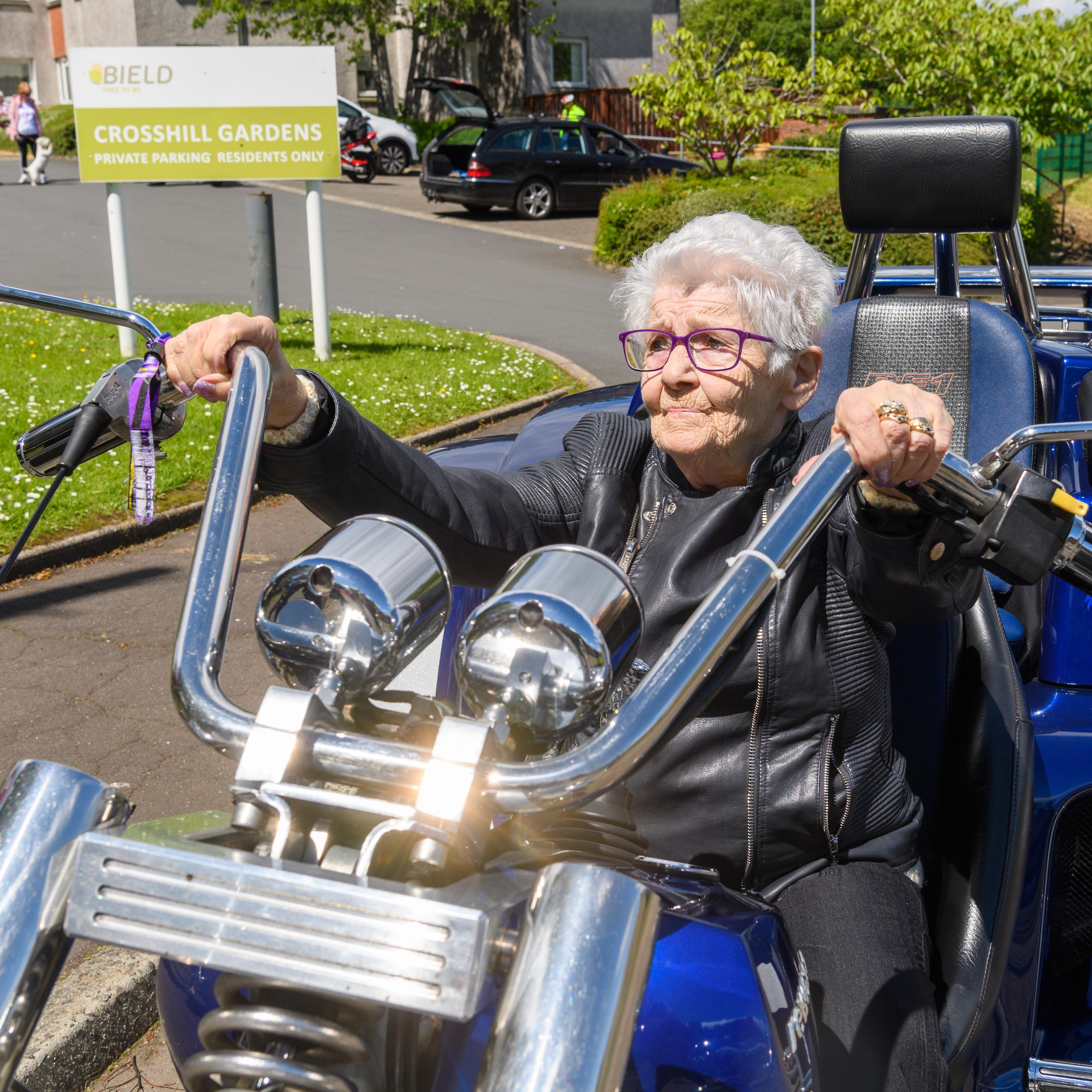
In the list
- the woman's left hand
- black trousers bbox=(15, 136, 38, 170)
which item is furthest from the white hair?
black trousers bbox=(15, 136, 38, 170)

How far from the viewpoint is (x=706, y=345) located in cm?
187

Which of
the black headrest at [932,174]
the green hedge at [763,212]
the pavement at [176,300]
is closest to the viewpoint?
the black headrest at [932,174]

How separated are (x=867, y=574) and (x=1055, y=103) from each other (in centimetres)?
1423

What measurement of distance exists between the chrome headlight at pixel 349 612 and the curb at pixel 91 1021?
144 centimetres

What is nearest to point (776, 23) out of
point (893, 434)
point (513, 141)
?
point (513, 141)

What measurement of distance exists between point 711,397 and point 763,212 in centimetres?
1225

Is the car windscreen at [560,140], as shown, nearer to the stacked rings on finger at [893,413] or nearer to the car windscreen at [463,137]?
the car windscreen at [463,137]

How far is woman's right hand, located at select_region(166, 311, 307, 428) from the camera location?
5.13 ft

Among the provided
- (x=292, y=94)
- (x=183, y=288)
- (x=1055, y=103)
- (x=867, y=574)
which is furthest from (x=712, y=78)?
(x=867, y=574)

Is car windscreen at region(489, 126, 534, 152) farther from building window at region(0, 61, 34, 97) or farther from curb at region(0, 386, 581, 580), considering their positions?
building window at region(0, 61, 34, 97)

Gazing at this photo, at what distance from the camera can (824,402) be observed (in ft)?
9.95

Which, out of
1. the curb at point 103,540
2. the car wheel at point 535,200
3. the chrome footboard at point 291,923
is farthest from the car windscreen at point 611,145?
the chrome footboard at point 291,923

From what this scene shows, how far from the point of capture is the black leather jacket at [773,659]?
66.9 inches

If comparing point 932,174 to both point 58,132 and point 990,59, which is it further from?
point 58,132
